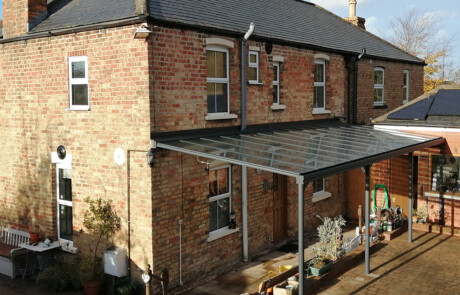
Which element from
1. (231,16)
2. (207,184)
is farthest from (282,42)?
(207,184)

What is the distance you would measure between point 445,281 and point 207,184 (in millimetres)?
5929

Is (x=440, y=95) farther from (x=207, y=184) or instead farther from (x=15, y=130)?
(x=15, y=130)

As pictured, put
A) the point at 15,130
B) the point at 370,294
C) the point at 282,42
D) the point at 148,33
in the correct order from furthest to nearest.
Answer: the point at 282,42, the point at 15,130, the point at 370,294, the point at 148,33

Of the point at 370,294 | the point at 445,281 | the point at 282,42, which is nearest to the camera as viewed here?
the point at 370,294

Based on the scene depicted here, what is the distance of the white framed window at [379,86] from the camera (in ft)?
61.5

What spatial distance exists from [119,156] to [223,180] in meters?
2.85

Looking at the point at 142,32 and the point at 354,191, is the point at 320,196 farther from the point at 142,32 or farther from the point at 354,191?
the point at 142,32

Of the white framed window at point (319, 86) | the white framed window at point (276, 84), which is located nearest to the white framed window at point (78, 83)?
the white framed window at point (276, 84)

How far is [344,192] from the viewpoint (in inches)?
663

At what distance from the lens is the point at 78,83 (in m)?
10.4

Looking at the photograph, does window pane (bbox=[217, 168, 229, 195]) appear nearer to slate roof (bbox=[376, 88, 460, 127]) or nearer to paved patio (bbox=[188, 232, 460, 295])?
paved patio (bbox=[188, 232, 460, 295])

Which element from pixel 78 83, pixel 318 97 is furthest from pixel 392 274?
pixel 78 83

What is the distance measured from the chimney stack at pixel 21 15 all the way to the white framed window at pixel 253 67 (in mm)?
5484

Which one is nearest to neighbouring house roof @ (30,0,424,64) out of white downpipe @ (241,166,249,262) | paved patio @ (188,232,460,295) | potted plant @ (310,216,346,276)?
white downpipe @ (241,166,249,262)
